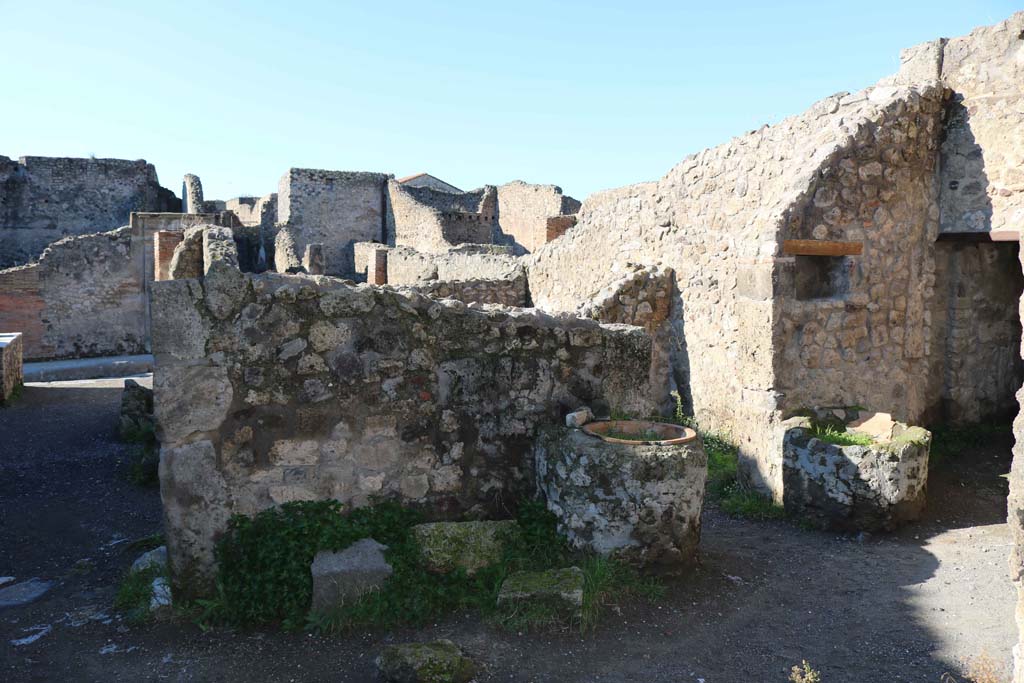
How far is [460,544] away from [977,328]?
19.3 ft

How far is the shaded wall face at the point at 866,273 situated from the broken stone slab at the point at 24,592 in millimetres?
5548

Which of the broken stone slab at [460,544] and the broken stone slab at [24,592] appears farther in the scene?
the broken stone slab at [24,592]

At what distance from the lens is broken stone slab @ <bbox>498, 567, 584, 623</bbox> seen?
12.7 feet

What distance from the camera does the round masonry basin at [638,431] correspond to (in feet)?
14.6

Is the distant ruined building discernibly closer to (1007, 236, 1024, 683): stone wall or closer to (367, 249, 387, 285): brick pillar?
(1007, 236, 1024, 683): stone wall

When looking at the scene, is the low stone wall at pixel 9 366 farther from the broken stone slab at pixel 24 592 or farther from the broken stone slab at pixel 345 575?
the broken stone slab at pixel 345 575

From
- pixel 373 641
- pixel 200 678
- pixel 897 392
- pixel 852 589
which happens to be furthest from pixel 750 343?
pixel 200 678

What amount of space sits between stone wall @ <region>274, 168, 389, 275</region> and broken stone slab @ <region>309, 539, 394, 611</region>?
74.9ft

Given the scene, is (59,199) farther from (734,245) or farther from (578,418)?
(578,418)

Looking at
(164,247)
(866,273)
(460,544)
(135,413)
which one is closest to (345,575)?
(460,544)

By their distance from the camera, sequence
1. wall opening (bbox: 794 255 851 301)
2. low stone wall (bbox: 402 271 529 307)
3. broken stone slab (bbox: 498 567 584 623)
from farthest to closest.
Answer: low stone wall (bbox: 402 271 529 307) < wall opening (bbox: 794 255 851 301) < broken stone slab (bbox: 498 567 584 623)

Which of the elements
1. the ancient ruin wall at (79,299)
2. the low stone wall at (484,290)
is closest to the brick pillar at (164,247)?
the ancient ruin wall at (79,299)

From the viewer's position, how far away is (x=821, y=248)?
6512 millimetres

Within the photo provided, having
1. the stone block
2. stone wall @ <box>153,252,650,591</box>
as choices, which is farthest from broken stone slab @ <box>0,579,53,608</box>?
the stone block
